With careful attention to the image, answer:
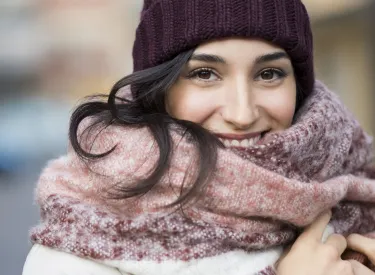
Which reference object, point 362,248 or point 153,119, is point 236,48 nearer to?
point 153,119

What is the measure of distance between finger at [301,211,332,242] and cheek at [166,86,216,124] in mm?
382

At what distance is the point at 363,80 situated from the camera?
257 inches

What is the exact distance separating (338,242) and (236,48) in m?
0.55

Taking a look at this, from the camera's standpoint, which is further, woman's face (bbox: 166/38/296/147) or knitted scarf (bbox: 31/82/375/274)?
woman's face (bbox: 166/38/296/147)

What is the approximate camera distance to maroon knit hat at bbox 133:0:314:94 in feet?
5.71

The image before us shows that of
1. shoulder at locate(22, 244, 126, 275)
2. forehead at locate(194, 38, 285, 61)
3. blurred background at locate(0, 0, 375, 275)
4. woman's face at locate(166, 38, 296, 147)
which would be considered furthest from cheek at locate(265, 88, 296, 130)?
blurred background at locate(0, 0, 375, 275)

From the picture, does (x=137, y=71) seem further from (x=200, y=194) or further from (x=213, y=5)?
(x=200, y=194)

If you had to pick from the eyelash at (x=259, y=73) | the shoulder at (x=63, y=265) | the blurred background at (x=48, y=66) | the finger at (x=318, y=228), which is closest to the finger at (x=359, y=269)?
the finger at (x=318, y=228)

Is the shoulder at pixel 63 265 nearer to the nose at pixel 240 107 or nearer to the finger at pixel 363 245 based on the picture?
the nose at pixel 240 107

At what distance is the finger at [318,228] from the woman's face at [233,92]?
26 centimetres

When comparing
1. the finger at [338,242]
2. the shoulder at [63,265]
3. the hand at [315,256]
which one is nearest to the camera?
the shoulder at [63,265]

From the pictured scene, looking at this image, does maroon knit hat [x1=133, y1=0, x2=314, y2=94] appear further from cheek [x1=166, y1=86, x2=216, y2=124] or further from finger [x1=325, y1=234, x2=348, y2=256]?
finger [x1=325, y1=234, x2=348, y2=256]

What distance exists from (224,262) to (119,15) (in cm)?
828

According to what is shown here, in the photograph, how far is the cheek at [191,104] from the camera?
68.1 inches
